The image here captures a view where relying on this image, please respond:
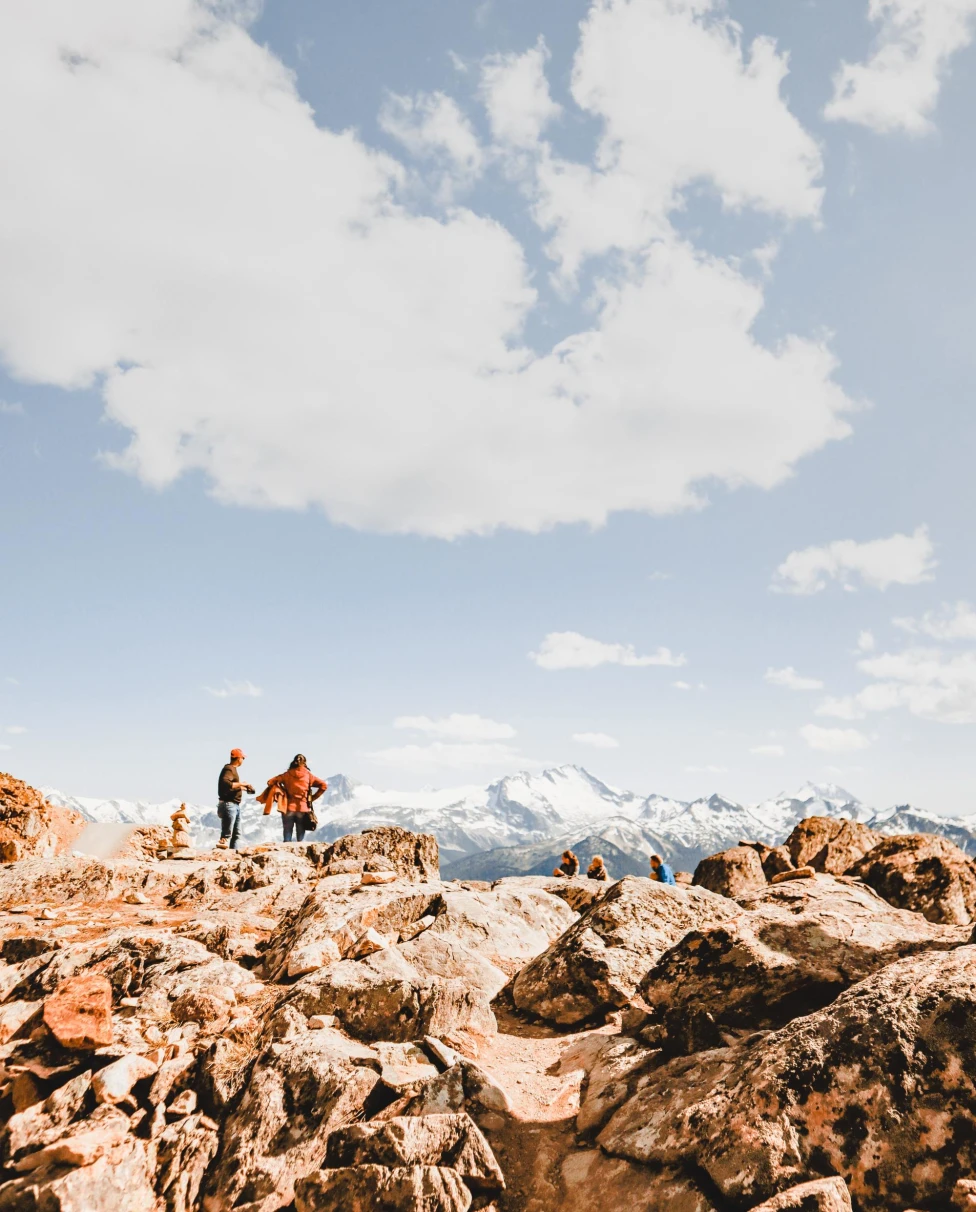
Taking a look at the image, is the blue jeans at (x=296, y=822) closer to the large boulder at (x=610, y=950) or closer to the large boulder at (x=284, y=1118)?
the large boulder at (x=610, y=950)

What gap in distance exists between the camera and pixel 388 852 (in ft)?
76.4

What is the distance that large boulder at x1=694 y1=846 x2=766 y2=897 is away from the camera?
27.6m

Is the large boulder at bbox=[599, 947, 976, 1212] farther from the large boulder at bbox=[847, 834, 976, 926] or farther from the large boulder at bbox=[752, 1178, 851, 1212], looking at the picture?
the large boulder at bbox=[847, 834, 976, 926]

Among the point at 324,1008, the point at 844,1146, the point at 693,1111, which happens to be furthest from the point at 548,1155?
the point at 324,1008

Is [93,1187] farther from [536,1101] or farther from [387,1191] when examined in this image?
[536,1101]

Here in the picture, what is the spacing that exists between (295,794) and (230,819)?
12.4 feet

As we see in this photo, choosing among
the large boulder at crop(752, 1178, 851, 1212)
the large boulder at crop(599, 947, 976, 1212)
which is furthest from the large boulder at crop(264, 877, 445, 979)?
the large boulder at crop(752, 1178, 851, 1212)

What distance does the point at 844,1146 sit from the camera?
6.33 metres

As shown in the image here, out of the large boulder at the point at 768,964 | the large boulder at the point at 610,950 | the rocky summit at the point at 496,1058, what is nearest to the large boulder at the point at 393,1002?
the rocky summit at the point at 496,1058

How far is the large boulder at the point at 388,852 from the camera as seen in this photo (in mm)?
22406

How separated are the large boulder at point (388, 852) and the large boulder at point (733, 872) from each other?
38.9ft

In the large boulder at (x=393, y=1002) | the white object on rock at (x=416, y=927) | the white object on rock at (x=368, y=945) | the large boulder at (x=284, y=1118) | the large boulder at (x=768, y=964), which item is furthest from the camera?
the white object on rock at (x=416, y=927)

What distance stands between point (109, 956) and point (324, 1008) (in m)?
5.04

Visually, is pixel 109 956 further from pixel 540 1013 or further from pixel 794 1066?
pixel 794 1066
